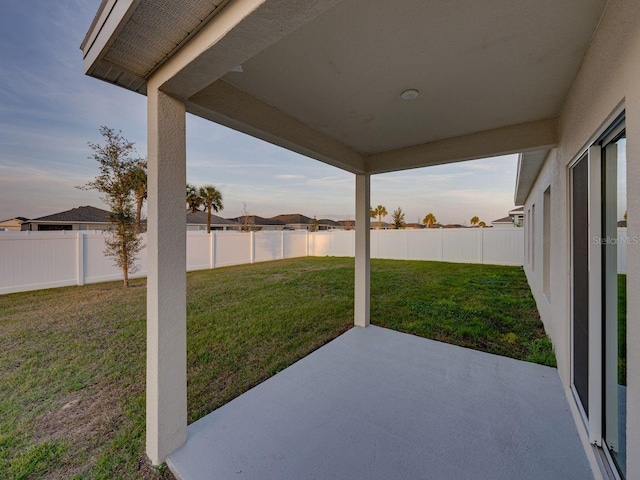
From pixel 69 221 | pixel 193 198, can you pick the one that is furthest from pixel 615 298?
pixel 69 221

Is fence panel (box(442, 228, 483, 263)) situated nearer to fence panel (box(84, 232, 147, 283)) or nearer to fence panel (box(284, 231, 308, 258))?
fence panel (box(284, 231, 308, 258))

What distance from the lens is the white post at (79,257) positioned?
702 centimetres

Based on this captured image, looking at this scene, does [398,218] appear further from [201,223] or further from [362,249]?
[362,249]

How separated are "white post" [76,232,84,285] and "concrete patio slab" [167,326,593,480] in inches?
294

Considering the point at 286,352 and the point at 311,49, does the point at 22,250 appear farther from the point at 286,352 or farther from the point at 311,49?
the point at 311,49

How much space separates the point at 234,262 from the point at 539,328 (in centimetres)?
1042

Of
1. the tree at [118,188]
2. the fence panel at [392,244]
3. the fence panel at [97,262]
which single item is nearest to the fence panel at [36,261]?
the fence panel at [97,262]

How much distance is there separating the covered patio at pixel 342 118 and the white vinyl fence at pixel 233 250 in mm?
7267

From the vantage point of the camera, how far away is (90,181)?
6.39 metres

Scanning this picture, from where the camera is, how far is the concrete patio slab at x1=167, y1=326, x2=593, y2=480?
162 cm

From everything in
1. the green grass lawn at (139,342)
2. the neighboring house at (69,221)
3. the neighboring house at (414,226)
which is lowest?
the green grass lawn at (139,342)

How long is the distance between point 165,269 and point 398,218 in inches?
1227

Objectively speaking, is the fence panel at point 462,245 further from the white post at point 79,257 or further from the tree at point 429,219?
the tree at point 429,219

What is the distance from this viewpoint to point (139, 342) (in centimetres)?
371
